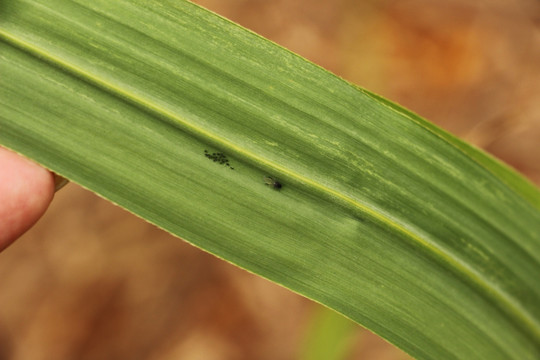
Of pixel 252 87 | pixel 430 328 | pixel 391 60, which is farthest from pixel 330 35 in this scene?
pixel 430 328

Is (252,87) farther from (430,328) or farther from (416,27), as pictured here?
(416,27)

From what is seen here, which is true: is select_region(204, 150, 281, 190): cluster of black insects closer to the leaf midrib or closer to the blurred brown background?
the leaf midrib

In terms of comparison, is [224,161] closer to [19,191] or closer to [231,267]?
[19,191]

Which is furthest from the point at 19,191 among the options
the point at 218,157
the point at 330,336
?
the point at 330,336

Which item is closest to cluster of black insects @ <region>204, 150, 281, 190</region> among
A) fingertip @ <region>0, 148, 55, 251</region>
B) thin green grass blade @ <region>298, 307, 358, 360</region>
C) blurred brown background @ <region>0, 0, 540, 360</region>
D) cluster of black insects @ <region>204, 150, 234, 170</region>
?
cluster of black insects @ <region>204, 150, 234, 170</region>

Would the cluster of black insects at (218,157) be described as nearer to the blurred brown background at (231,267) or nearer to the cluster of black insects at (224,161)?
the cluster of black insects at (224,161)

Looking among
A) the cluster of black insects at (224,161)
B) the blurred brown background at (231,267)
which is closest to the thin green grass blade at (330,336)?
the blurred brown background at (231,267)

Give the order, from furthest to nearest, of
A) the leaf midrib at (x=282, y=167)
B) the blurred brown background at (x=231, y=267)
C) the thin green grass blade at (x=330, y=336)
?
1. the blurred brown background at (x=231, y=267)
2. the thin green grass blade at (x=330, y=336)
3. the leaf midrib at (x=282, y=167)
